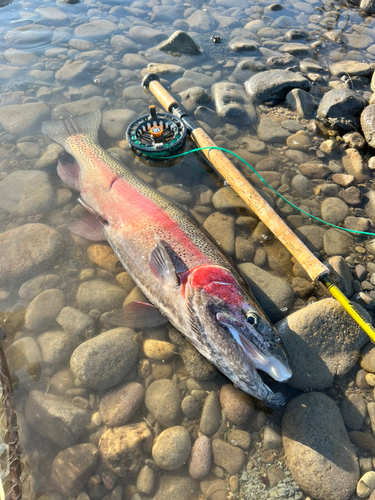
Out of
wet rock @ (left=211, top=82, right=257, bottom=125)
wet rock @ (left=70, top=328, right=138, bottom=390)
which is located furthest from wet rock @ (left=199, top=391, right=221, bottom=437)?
wet rock @ (left=211, top=82, right=257, bottom=125)

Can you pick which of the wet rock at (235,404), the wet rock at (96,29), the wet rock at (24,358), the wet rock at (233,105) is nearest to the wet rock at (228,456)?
the wet rock at (235,404)

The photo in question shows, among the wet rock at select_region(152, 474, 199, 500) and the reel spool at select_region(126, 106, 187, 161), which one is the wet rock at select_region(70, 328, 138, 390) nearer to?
the wet rock at select_region(152, 474, 199, 500)

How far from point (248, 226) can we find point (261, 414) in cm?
251

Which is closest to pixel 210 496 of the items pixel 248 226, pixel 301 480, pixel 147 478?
pixel 147 478

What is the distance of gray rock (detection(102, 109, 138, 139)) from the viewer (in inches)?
232

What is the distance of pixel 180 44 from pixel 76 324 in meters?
7.11

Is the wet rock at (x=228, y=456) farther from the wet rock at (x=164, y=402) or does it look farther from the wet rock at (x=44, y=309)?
the wet rock at (x=44, y=309)

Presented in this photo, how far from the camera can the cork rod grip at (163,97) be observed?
5.52 m

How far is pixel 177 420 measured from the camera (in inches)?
131

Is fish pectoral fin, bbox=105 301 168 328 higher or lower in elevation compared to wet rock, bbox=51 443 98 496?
higher

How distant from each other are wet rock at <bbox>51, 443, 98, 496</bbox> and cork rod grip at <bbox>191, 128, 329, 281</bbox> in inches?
113

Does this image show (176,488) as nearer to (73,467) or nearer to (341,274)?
(73,467)

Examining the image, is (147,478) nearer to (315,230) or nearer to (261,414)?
(261,414)

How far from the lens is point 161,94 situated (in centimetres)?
569
